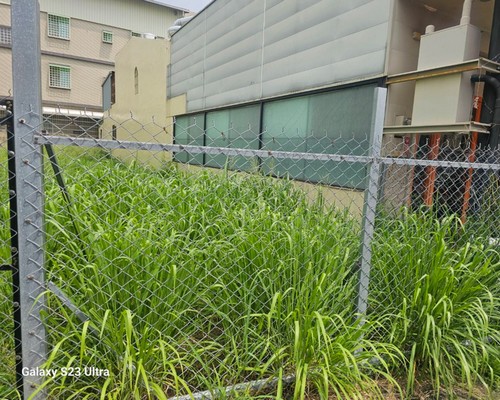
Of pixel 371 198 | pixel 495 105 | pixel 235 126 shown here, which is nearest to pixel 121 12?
pixel 235 126

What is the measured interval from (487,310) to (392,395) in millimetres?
916

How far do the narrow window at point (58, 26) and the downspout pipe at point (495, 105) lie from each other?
84.7ft

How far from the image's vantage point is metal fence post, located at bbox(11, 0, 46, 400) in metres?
1.47

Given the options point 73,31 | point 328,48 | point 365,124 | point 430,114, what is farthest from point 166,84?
point 73,31

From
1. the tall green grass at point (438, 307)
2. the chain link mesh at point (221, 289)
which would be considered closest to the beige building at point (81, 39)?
the chain link mesh at point (221, 289)

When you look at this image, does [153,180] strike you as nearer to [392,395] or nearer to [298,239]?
[298,239]

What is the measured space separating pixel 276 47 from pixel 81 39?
22087mm

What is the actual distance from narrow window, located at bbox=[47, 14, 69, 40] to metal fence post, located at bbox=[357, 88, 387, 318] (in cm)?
2651

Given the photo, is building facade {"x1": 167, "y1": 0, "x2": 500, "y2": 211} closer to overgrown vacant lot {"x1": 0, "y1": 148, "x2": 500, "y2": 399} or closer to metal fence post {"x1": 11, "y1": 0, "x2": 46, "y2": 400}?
overgrown vacant lot {"x1": 0, "y1": 148, "x2": 500, "y2": 399}

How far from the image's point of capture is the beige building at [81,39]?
892 inches

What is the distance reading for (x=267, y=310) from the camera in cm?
221

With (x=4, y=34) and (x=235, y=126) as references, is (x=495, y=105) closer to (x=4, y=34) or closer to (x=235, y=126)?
(x=235, y=126)

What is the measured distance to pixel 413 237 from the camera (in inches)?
100.0

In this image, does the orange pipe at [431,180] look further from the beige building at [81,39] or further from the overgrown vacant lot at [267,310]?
the beige building at [81,39]
